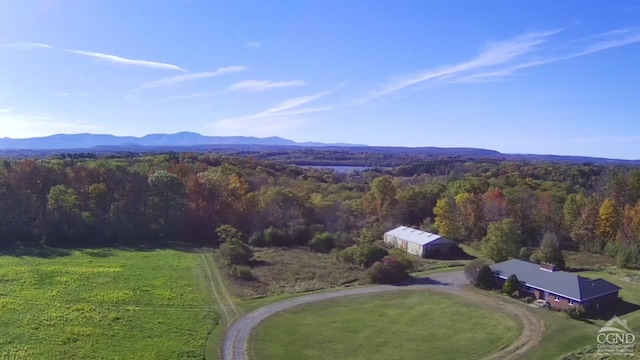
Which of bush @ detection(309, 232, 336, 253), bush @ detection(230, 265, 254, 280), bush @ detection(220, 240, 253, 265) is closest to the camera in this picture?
bush @ detection(230, 265, 254, 280)

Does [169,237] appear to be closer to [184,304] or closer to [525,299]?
[184,304]

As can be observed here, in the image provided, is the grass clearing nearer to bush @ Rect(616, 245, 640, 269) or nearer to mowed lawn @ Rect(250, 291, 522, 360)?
mowed lawn @ Rect(250, 291, 522, 360)

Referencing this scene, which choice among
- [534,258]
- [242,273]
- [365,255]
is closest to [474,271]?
[365,255]

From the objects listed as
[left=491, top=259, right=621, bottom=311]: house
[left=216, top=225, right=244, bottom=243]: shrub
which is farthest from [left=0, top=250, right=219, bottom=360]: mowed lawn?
[left=491, top=259, right=621, bottom=311]: house

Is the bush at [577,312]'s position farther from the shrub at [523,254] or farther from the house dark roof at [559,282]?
the shrub at [523,254]

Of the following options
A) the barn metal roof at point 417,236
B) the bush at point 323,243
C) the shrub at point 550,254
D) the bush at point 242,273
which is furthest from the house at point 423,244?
the bush at point 242,273

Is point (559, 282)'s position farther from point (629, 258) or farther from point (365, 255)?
point (629, 258)

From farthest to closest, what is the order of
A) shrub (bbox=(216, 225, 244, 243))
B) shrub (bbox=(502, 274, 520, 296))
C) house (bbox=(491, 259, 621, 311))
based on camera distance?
1. shrub (bbox=(216, 225, 244, 243))
2. shrub (bbox=(502, 274, 520, 296))
3. house (bbox=(491, 259, 621, 311))

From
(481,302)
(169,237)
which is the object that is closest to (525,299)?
(481,302)
